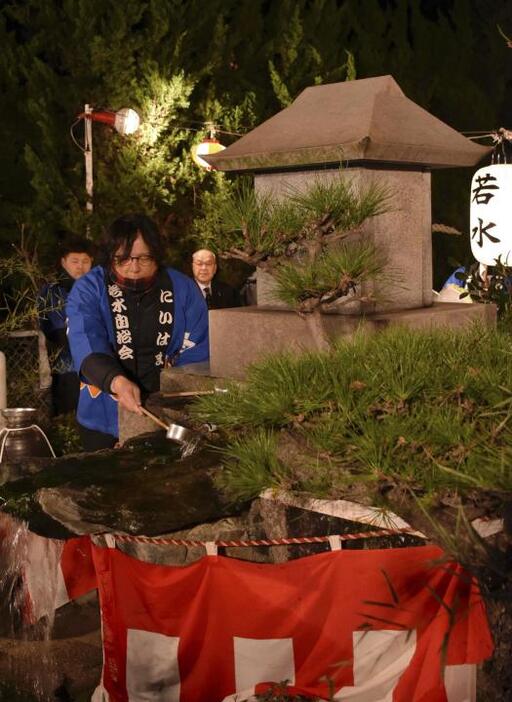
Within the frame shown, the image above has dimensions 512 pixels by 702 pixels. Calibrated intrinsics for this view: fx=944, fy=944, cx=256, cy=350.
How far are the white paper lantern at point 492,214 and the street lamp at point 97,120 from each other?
489cm

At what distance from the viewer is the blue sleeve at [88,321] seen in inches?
193

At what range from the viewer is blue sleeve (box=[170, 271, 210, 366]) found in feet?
17.1

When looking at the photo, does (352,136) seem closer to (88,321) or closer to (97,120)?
(88,321)

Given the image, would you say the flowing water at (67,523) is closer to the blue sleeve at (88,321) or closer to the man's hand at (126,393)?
the man's hand at (126,393)

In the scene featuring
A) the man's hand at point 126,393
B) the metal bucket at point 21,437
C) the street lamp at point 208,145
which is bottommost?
the metal bucket at point 21,437

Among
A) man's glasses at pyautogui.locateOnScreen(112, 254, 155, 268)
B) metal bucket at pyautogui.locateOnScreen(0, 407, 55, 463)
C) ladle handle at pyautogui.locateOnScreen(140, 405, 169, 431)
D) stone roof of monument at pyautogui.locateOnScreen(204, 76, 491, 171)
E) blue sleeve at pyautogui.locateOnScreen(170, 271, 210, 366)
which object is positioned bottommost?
metal bucket at pyautogui.locateOnScreen(0, 407, 55, 463)

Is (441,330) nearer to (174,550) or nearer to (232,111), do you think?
(174,550)

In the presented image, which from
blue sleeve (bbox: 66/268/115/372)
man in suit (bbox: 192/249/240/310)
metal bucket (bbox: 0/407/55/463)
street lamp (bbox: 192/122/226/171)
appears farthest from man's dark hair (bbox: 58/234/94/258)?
street lamp (bbox: 192/122/226/171)

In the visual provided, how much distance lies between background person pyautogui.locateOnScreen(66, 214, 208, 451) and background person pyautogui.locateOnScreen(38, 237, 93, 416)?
2.72 metres

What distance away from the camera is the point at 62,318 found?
9.35 meters

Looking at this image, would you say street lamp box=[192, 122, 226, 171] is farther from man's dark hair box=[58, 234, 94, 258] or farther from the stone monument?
the stone monument

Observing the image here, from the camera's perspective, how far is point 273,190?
4.84m

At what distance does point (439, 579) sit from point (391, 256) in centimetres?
186

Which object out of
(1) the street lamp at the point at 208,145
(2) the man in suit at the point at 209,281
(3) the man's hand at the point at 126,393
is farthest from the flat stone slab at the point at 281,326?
(1) the street lamp at the point at 208,145
